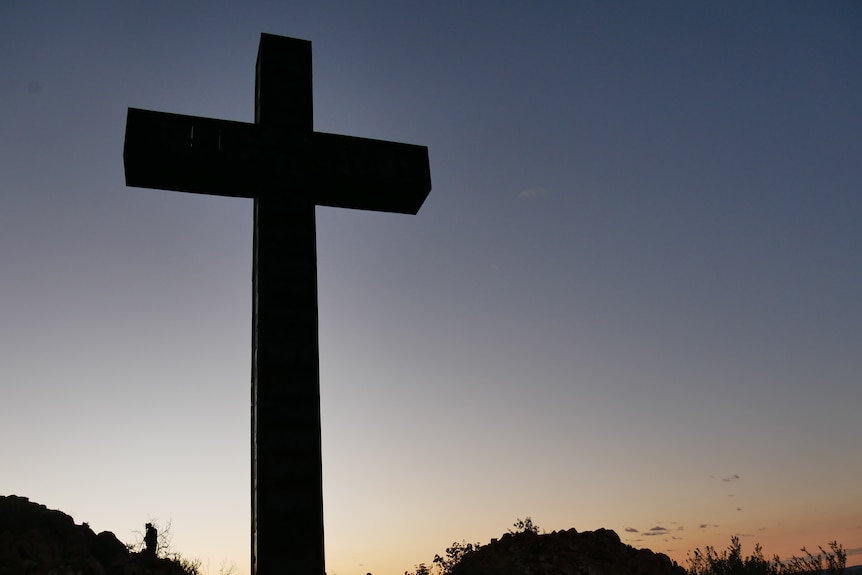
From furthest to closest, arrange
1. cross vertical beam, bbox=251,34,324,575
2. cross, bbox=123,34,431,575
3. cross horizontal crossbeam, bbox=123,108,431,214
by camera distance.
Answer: cross horizontal crossbeam, bbox=123,108,431,214 < cross, bbox=123,34,431,575 < cross vertical beam, bbox=251,34,324,575

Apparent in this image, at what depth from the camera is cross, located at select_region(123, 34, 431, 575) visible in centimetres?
557

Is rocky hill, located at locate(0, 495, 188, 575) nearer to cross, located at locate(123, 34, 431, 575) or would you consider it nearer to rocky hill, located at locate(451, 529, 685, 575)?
cross, located at locate(123, 34, 431, 575)

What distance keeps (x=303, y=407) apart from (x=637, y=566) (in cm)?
622

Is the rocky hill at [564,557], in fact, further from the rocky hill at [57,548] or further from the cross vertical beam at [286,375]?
the cross vertical beam at [286,375]

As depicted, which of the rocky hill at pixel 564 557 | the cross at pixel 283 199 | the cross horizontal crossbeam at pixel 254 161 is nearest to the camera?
the cross at pixel 283 199

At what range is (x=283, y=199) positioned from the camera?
6820 mm

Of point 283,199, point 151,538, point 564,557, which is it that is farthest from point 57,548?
point 564,557

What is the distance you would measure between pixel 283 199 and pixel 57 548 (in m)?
5.56

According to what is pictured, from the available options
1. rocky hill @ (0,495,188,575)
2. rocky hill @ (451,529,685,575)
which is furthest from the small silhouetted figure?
rocky hill @ (451,529,685,575)

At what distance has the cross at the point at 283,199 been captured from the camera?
5.57 m

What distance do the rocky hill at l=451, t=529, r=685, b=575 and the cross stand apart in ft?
16.0

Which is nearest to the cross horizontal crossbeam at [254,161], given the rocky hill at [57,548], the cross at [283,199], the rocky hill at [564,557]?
the cross at [283,199]

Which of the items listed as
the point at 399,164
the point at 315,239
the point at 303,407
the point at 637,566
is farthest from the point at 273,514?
the point at 637,566

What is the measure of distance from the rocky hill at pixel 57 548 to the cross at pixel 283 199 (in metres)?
4.15
